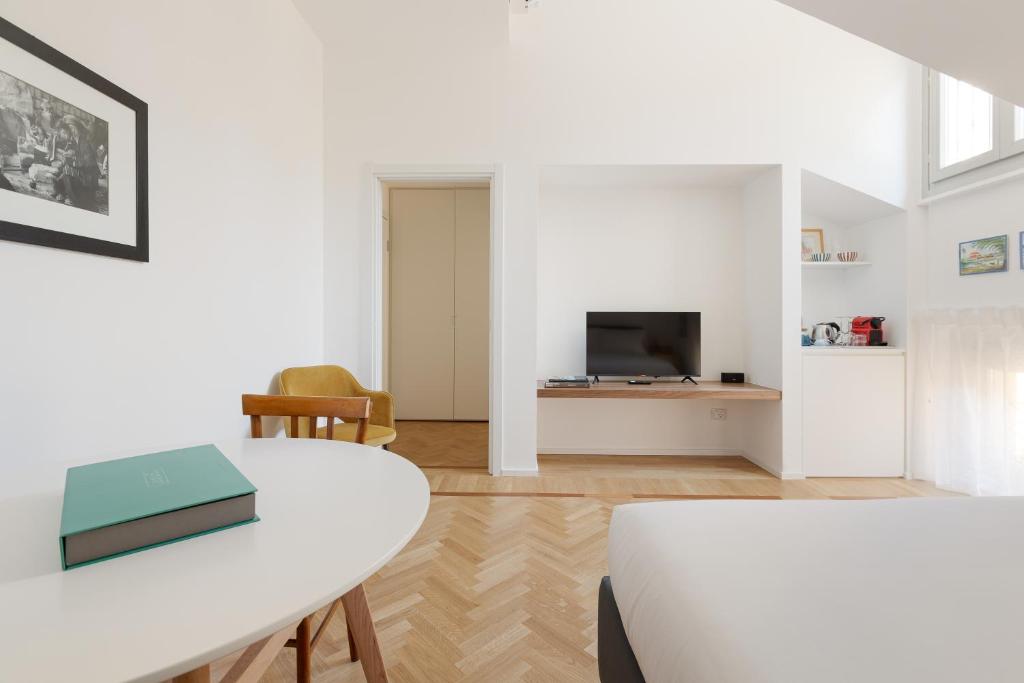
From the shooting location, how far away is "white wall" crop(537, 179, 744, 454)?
4.09 meters

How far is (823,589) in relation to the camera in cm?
82

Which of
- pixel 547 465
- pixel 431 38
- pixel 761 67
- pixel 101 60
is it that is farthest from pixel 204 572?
pixel 761 67

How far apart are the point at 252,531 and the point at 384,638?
1267 millimetres

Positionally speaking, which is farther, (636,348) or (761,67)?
(636,348)

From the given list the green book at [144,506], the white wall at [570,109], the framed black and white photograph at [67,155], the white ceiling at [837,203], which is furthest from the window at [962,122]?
the framed black and white photograph at [67,155]

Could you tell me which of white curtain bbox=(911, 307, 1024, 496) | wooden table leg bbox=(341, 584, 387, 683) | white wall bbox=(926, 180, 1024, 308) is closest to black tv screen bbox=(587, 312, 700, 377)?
white curtain bbox=(911, 307, 1024, 496)

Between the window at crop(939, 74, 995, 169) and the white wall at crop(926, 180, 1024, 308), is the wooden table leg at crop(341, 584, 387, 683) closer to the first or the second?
the white wall at crop(926, 180, 1024, 308)

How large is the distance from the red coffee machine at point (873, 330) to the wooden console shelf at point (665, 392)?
0.87 meters

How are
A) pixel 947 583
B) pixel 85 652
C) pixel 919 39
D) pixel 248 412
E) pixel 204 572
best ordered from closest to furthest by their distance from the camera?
pixel 85 652 → pixel 204 572 → pixel 947 583 → pixel 248 412 → pixel 919 39

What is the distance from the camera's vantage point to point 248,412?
4.92 ft

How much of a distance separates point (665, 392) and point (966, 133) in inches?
103

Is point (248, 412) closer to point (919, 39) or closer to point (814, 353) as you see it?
point (919, 39)

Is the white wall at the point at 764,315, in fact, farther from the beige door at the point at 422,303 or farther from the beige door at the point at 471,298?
the beige door at the point at 422,303

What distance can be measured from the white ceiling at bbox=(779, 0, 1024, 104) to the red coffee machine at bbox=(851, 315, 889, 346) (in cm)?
192
